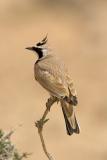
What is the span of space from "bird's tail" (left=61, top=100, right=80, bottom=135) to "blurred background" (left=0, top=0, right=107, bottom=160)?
221 inches

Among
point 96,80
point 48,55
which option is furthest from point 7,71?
point 48,55

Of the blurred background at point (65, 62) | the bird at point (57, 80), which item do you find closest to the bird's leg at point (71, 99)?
the bird at point (57, 80)

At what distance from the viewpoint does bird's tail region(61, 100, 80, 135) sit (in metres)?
7.58

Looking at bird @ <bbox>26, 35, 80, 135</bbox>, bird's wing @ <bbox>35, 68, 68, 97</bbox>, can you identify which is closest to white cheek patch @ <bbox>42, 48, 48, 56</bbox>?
bird @ <bbox>26, 35, 80, 135</bbox>

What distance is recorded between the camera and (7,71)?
18391 mm

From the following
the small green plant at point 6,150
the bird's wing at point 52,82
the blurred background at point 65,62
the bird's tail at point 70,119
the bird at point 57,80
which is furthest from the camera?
the blurred background at point 65,62

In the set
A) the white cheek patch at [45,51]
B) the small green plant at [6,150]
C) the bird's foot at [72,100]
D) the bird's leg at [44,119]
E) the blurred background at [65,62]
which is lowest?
the small green plant at [6,150]

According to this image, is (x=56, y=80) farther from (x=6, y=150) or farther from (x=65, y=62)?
(x=65, y=62)

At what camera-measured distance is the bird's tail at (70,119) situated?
758 centimetres

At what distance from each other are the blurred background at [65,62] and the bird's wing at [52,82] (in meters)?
5.23

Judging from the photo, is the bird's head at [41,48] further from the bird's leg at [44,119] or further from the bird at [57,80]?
the bird's leg at [44,119]

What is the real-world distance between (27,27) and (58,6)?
1.46 meters

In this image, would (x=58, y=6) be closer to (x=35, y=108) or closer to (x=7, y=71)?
(x=7, y=71)

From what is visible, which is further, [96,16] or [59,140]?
[96,16]
